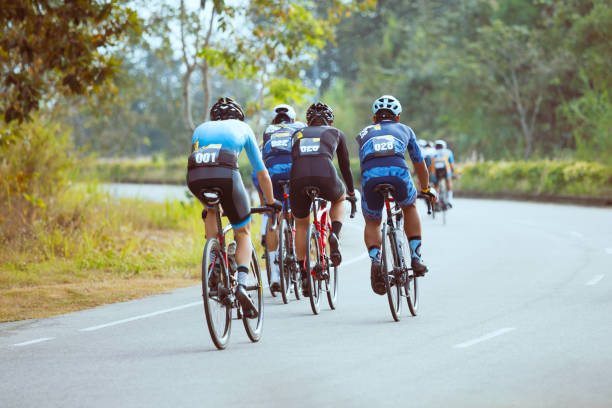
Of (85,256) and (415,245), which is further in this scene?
(85,256)

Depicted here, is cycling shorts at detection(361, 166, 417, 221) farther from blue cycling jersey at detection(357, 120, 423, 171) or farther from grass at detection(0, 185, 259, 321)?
grass at detection(0, 185, 259, 321)

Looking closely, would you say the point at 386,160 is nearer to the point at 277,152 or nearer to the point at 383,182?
the point at 383,182

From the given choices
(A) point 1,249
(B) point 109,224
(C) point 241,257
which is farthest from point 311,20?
(C) point 241,257

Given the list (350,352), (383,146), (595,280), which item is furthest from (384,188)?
(595,280)

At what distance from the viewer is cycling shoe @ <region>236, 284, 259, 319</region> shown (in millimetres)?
7929

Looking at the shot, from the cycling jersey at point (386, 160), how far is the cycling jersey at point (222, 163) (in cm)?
161

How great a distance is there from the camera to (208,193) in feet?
25.9

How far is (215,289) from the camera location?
7.86 meters

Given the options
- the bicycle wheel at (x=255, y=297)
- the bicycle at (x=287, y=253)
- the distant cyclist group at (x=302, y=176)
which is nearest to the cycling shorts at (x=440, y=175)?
the distant cyclist group at (x=302, y=176)

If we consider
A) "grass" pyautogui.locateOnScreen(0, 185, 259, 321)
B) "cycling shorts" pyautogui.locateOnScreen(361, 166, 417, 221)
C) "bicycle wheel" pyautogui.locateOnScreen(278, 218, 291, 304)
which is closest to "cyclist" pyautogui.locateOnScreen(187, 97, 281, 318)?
"cycling shorts" pyautogui.locateOnScreen(361, 166, 417, 221)

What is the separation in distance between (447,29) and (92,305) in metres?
46.0

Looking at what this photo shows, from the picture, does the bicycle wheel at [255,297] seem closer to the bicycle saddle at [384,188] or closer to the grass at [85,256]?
the bicycle saddle at [384,188]

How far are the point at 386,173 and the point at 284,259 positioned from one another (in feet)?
6.22

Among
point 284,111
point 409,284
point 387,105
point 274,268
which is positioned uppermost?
point 284,111
